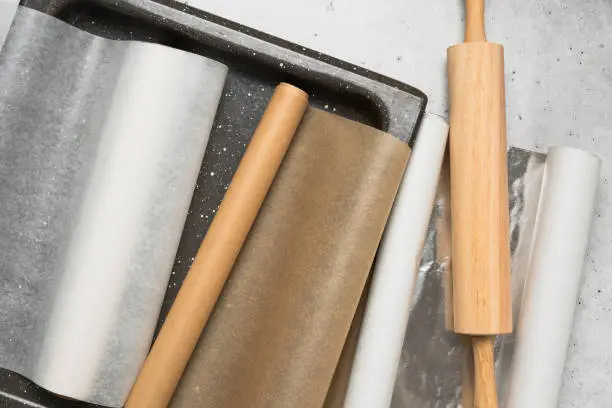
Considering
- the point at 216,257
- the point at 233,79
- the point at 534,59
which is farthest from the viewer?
the point at 534,59

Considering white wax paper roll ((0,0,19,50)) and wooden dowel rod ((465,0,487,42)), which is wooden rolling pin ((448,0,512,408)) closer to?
wooden dowel rod ((465,0,487,42))

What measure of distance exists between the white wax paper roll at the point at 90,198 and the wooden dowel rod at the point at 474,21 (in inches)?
12.0

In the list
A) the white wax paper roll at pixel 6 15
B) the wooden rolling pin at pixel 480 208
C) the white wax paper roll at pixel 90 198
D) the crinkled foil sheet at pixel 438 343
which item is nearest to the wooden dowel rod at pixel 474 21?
the wooden rolling pin at pixel 480 208

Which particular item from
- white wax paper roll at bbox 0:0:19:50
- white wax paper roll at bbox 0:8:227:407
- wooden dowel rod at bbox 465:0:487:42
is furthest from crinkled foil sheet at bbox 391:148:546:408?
white wax paper roll at bbox 0:0:19:50

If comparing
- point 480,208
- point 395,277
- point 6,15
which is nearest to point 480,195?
point 480,208

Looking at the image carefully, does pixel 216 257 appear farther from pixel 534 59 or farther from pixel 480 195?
pixel 534 59

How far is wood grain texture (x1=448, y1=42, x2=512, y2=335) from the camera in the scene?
2.25 feet

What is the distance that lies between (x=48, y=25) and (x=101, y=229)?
0.73 ft

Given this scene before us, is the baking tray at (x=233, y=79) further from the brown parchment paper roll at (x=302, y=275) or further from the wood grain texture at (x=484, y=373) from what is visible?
the wood grain texture at (x=484, y=373)

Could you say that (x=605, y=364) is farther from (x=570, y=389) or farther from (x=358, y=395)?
(x=358, y=395)

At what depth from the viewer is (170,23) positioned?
69 cm

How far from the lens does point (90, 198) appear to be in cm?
64

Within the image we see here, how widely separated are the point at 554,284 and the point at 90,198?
0.53 m

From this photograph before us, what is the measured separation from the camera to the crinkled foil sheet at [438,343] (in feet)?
2.52
